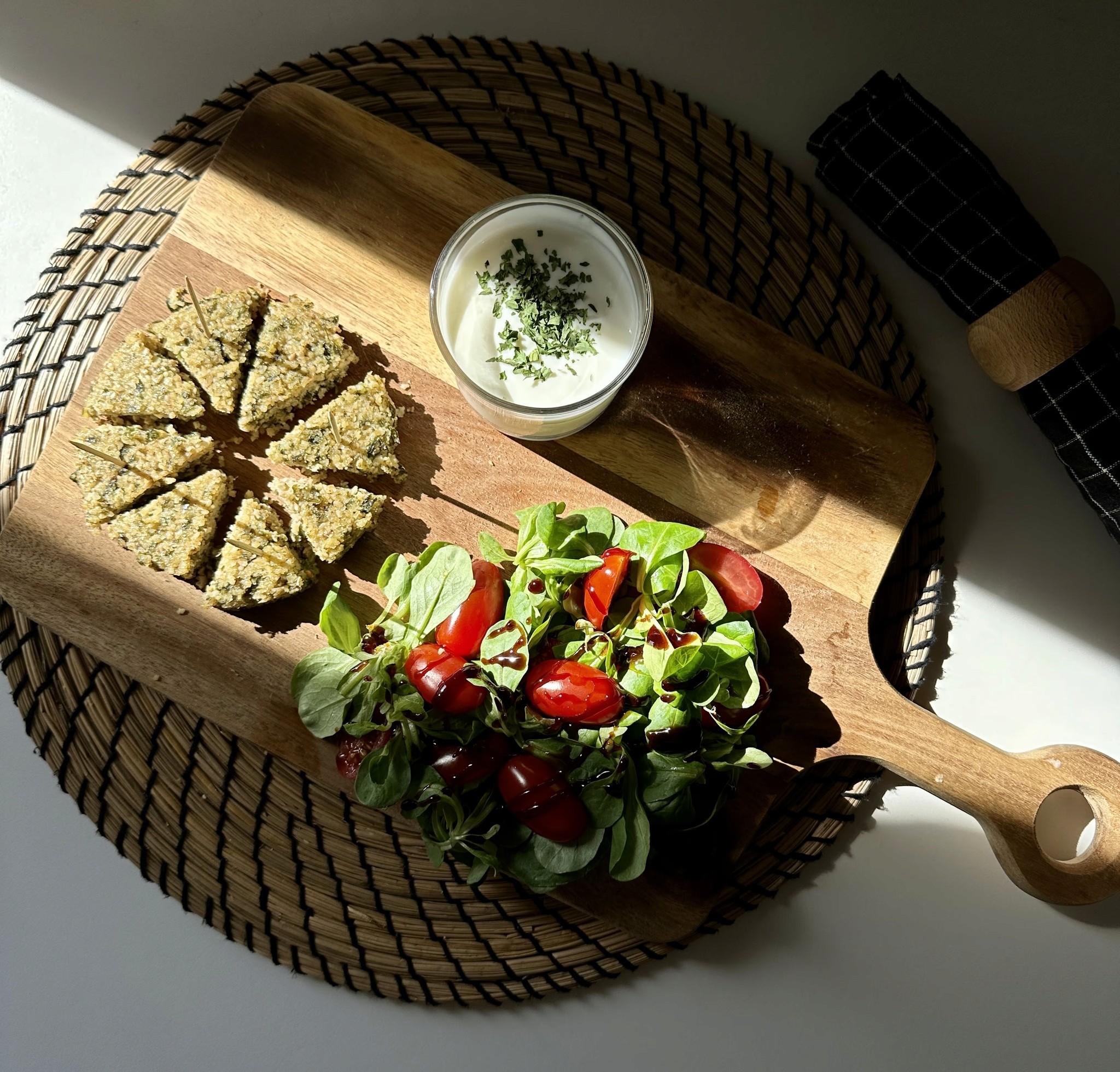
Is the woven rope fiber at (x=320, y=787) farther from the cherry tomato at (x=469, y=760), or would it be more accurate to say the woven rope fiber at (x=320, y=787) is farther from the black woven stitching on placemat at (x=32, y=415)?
the cherry tomato at (x=469, y=760)

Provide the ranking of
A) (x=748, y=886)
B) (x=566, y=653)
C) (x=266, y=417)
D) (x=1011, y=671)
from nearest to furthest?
(x=566, y=653), (x=266, y=417), (x=748, y=886), (x=1011, y=671)

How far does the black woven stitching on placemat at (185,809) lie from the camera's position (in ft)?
6.18

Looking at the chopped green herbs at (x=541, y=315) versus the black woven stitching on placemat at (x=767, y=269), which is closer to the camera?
the chopped green herbs at (x=541, y=315)

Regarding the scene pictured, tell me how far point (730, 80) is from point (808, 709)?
1.41 metres

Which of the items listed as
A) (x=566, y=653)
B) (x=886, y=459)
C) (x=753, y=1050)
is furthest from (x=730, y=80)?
(x=753, y=1050)

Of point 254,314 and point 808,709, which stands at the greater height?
point 254,314

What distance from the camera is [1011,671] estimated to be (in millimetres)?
2061

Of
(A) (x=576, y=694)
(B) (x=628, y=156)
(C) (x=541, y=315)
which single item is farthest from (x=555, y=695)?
(B) (x=628, y=156)

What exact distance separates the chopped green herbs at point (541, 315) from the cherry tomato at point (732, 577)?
43 cm

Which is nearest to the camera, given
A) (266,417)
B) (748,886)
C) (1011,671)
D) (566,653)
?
(566,653)

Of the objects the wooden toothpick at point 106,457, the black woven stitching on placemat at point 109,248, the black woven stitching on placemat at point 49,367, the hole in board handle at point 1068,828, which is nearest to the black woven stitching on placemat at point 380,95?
the black woven stitching on placemat at point 109,248

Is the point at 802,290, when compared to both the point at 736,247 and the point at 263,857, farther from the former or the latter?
the point at 263,857

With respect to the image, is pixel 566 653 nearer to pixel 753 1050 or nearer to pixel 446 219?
pixel 446 219

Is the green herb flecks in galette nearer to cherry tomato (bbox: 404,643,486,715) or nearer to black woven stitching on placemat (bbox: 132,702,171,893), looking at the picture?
cherry tomato (bbox: 404,643,486,715)
